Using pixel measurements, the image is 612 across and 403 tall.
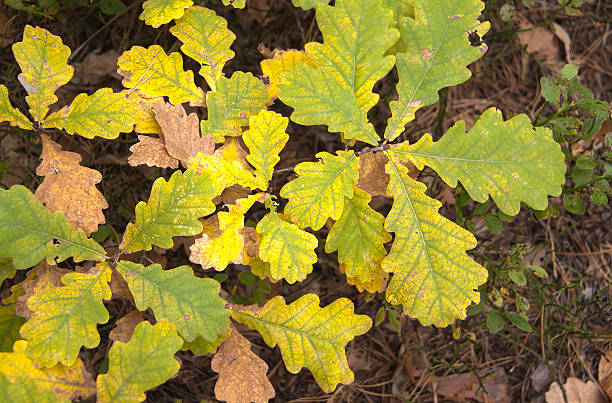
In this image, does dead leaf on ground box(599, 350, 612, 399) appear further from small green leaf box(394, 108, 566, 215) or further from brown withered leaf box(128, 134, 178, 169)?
brown withered leaf box(128, 134, 178, 169)

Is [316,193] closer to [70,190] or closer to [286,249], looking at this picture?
[286,249]

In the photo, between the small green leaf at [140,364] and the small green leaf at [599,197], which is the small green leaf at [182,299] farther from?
the small green leaf at [599,197]

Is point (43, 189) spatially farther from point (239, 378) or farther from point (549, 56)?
point (549, 56)

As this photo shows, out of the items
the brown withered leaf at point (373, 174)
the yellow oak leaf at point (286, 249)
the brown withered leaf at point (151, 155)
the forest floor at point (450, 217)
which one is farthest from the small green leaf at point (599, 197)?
the brown withered leaf at point (151, 155)

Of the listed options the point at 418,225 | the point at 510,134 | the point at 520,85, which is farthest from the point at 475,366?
the point at 520,85

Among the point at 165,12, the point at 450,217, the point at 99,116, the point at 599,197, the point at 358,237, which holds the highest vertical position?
the point at 165,12

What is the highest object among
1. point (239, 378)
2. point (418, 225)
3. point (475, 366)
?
point (418, 225)

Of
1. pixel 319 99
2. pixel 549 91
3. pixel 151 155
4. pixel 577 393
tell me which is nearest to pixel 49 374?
pixel 151 155
